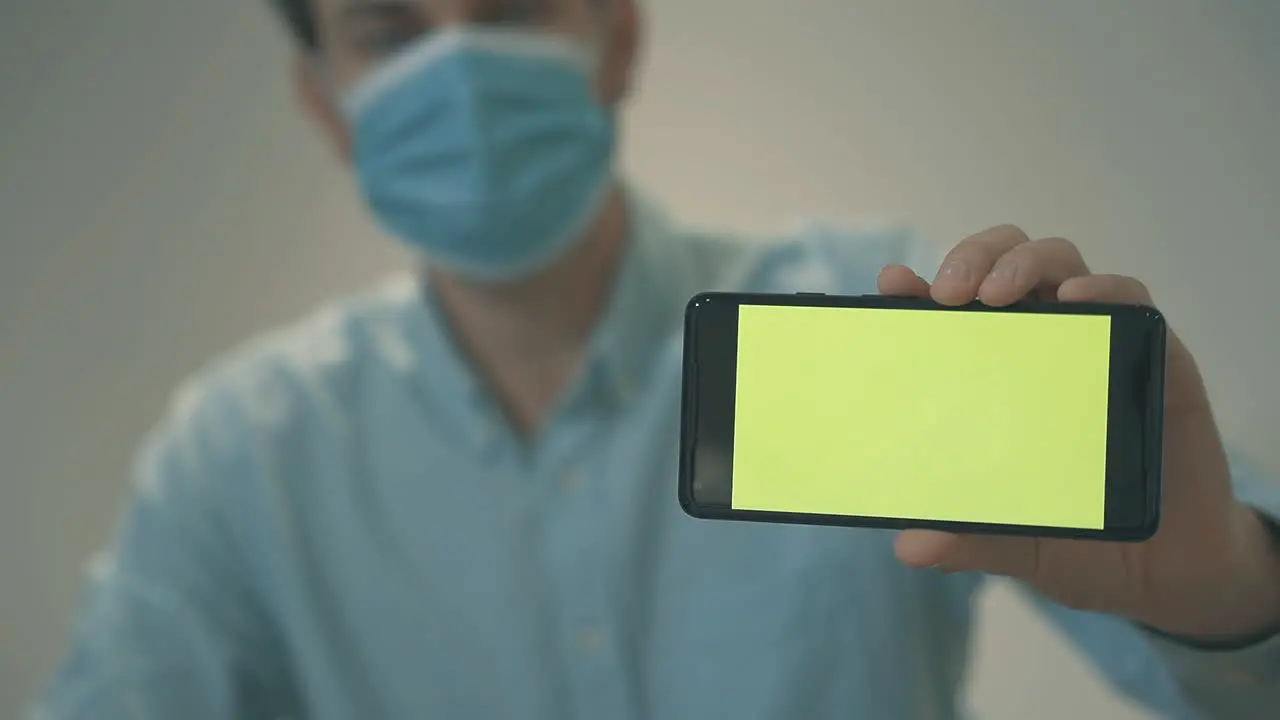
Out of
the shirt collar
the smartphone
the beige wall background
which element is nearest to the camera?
the smartphone

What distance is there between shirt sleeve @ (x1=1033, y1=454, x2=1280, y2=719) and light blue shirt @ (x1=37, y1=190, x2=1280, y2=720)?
0.04 meters

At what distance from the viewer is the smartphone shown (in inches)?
10.6

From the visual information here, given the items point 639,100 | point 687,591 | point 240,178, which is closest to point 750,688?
point 687,591

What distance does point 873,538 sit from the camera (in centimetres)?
46

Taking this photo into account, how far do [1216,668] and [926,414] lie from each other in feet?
0.65

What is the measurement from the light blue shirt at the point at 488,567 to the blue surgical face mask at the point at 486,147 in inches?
3.3

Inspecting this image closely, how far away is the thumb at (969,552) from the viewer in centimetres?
30

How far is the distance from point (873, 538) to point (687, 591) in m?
0.11

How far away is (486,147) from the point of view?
1.60ft

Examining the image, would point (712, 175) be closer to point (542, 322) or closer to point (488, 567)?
point (542, 322)

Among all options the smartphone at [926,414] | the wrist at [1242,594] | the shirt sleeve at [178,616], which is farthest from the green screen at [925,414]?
the shirt sleeve at [178,616]

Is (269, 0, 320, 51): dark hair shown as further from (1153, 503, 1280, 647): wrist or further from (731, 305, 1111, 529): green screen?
(1153, 503, 1280, 647): wrist

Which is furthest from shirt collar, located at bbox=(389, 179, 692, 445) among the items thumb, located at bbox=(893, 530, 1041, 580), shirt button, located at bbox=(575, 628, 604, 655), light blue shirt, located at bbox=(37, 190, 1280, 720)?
thumb, located at bbox=(893, 530, 1041, 580)

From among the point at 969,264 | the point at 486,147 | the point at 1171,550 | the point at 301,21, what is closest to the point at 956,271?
the point at 969,264
